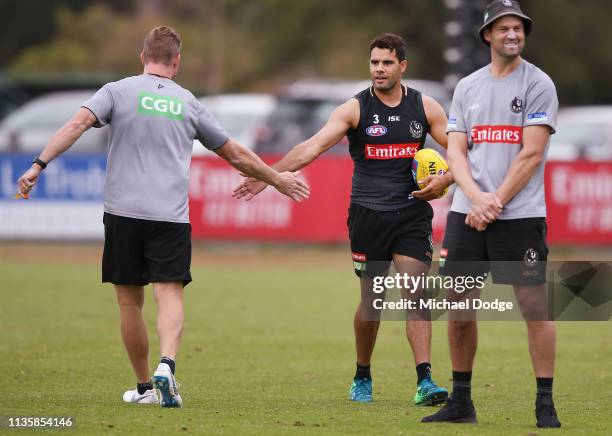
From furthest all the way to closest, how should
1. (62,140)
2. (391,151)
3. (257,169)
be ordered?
(391,151) → (257,169) → (62,140)

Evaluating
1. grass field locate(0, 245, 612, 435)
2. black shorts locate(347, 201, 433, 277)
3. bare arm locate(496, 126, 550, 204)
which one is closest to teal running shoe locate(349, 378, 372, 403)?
grass field locate(0, 245, 612, 435)

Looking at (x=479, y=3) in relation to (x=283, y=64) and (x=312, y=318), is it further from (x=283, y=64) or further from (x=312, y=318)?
(x=283, y=64)

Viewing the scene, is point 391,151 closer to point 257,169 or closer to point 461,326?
point 257,169

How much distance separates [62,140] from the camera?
27.5ft

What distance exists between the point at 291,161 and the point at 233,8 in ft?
106

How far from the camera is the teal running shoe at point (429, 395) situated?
8.93 meters

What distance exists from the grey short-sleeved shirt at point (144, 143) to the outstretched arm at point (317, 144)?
0.75 m

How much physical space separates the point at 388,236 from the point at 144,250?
1.79 m

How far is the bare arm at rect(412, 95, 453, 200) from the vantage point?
29.2ft

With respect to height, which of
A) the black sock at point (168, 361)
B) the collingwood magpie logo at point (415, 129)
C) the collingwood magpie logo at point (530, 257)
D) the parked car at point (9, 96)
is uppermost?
the parked car at point (9, 96)

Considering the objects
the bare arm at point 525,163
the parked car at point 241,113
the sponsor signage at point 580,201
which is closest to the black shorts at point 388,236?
the bare arm at point 525,163

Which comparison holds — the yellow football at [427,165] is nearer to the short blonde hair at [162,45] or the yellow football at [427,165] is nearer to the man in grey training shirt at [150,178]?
the man in grey training shirt at [150,178]

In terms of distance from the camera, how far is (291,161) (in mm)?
9266

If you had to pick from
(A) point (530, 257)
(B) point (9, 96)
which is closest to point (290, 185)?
(A) point (530, 257)
